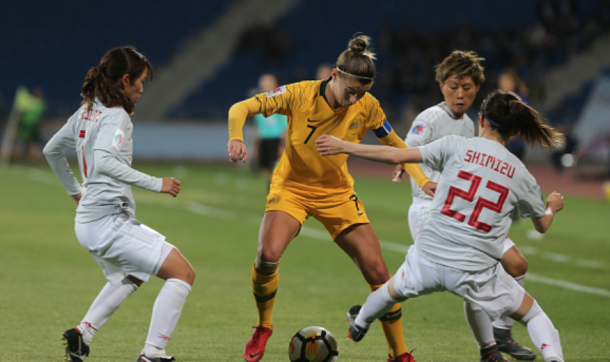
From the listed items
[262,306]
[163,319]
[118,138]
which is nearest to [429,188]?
[262,306]

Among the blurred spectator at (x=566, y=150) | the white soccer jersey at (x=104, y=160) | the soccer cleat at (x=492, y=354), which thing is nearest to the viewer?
the white soccer jersey at (x=104, y=160)

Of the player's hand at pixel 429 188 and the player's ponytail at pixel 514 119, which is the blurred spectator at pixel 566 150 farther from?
the player's ponytail at pixel 514 119

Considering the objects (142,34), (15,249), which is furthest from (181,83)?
(15,249)

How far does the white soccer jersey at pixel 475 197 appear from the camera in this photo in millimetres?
4605

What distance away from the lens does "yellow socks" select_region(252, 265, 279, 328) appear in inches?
223

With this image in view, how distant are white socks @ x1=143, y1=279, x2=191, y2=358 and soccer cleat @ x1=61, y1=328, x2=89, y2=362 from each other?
0.40m

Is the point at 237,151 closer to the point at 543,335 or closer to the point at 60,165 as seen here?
the point at 60,165

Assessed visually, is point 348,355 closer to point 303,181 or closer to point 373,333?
point 373,333

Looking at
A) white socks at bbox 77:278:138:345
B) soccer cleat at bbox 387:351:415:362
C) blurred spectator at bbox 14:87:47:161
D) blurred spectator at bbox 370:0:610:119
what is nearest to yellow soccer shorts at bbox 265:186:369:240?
soccer cleat at bbox 387:351:415:362

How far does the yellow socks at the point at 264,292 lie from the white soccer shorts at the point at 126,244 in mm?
946

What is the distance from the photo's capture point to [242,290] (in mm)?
7961

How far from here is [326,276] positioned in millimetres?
8812

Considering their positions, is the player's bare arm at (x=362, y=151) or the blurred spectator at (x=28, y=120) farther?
the blurred spectator at (x=28, y=120)

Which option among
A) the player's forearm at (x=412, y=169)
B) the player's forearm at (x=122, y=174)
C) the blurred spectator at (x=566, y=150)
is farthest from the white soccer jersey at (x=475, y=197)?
the blurred spectator at (x=566, y=150)
